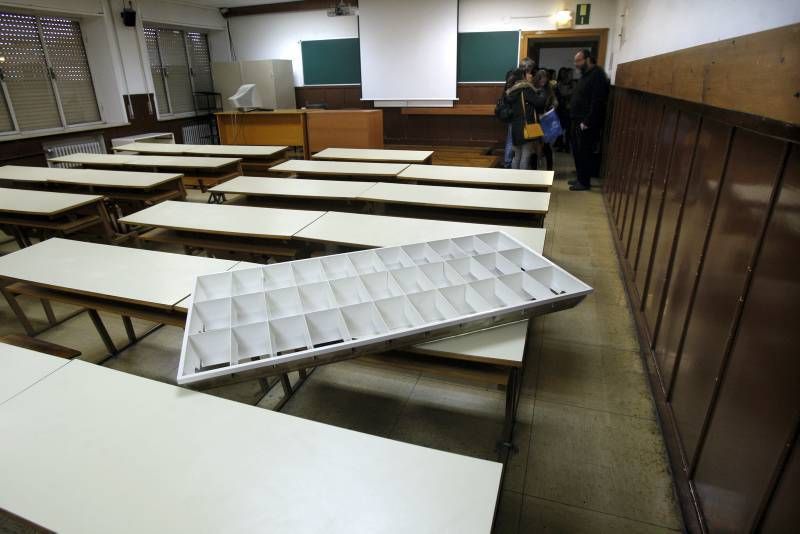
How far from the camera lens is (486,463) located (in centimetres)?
105

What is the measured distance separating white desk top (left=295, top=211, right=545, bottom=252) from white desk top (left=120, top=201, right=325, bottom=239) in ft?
0.45

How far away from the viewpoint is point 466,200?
3080mm

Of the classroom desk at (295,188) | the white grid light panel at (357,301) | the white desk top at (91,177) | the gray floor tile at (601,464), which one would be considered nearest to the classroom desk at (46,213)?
the white desk top at (91,177)

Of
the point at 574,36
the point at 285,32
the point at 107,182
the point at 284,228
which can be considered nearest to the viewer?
the point at 284,228

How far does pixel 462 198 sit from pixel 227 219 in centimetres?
162

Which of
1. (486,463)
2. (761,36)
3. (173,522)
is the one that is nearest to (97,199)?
(173,522)

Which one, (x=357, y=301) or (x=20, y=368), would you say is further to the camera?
(x=357, y=301)

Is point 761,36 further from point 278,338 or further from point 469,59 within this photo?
point 469,59

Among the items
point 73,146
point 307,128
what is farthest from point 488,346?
point 73,146

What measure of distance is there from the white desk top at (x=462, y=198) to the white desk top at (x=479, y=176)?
263 millimetres

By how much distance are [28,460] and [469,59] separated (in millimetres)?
8214

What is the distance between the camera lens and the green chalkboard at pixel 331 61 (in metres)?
8.66

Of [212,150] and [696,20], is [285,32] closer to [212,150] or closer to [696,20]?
[212,150]

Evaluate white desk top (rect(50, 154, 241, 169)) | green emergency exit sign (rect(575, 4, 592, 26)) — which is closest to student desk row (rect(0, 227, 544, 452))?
white desk top (rect(50, 154, 241, 169))
